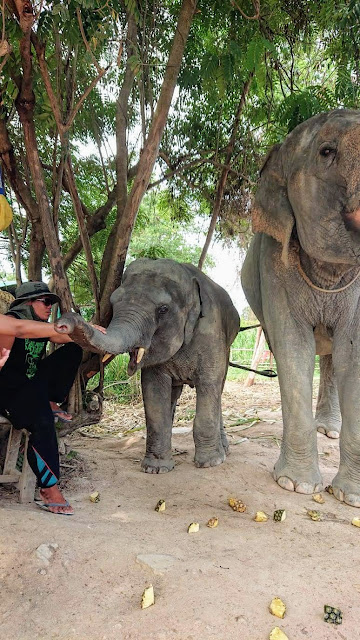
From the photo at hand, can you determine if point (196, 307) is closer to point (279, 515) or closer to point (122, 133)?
point (122, 133)

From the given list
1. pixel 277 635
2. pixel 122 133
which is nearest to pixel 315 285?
pixel 122 133

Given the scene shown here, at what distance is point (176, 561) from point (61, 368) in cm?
172

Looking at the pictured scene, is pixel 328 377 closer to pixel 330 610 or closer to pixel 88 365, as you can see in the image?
pixel 88 365

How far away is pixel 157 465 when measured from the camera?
179 inches

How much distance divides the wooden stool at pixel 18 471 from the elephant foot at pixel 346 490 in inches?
85.0

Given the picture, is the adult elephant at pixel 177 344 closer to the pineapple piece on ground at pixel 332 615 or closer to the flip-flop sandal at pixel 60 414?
the flip-flop sandal at pixel 60 414

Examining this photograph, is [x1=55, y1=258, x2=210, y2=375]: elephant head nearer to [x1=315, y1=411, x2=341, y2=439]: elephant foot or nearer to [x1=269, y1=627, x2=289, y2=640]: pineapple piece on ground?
[x1=269, y1=627, x2=289, y2=640]: pineapple piece on ground

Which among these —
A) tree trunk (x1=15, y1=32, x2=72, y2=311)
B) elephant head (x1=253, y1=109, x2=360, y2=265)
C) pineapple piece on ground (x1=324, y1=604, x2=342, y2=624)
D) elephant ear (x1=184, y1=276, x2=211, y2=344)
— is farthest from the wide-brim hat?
pineapple piece on ground (x1=324, y1=604, x2=342, y2=624)

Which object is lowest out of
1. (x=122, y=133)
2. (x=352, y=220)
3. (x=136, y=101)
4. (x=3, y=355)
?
(x=3, y=355)

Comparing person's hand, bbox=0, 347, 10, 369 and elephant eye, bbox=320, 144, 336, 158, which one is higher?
elephant eye, bbox=320, 144, 336, 158

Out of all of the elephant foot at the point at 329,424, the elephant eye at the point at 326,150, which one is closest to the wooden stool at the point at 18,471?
the elephant eye at the point at 326,150

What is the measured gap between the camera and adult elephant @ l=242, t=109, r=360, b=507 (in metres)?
3.41

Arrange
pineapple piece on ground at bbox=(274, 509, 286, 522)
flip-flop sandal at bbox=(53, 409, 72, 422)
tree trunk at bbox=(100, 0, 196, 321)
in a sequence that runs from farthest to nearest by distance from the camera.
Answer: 1. tree trunk at bbox=(100, 0, 196, 321)
2. flip-flop sandal at bbox=(53, 409, 72, 422)
3. pineapple piece on ground at bbox=(274, 509, 286, 522)

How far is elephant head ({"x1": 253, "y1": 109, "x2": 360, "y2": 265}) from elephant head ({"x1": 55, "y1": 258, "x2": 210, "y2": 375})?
1.00 m
